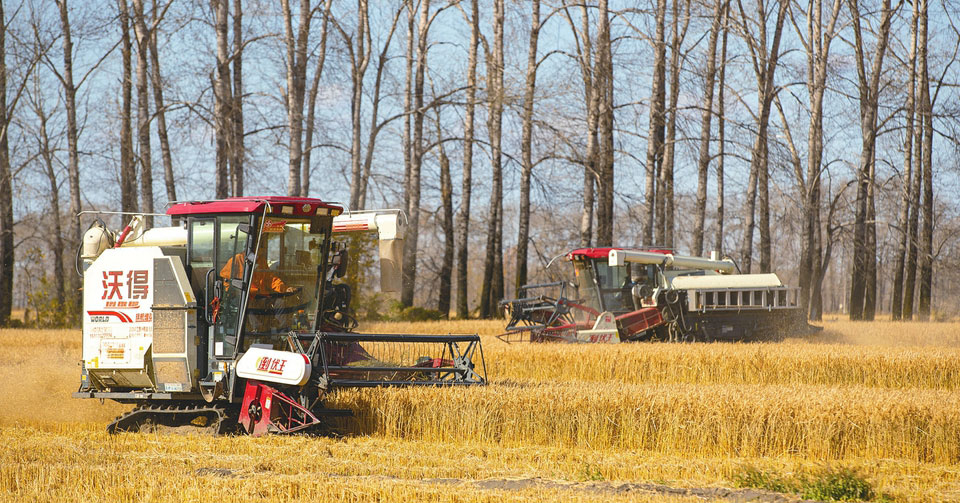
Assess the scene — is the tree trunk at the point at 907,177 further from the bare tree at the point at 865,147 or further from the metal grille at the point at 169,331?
the metal grille at the point at 169,331

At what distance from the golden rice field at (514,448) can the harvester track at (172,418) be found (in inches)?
10.5

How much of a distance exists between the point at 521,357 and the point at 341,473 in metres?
7.52

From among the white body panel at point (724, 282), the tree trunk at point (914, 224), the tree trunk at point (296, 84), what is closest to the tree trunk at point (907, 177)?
the tree trunk at point (914, 224)

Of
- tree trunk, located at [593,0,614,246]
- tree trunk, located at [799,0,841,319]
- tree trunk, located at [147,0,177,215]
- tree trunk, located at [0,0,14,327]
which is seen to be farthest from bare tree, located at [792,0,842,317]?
tree trunk, located at [0,0,14,327]

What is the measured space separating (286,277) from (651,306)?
10.4 m

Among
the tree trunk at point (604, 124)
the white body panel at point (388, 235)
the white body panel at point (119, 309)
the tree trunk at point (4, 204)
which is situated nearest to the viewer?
the white body panel at point (119, 309)

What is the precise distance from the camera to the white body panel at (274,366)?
8.08m

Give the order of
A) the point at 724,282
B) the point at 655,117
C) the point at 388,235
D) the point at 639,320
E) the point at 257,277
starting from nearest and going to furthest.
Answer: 1. the point at 257,277
2. the point at 388,235
3. the point at 639,320
4. the point at 724,282
5. the point at 655,117

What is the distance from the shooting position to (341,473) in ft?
22.7

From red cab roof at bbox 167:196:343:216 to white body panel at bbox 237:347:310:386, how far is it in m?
1.39

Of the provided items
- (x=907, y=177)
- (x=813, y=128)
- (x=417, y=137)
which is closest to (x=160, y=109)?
(x=417, y=137)

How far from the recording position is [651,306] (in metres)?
18.2

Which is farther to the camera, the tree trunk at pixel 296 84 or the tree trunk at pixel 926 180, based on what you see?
the tree trunk at pixel 926 180

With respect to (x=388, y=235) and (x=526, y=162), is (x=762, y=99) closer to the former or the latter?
(x=526, y=162)
